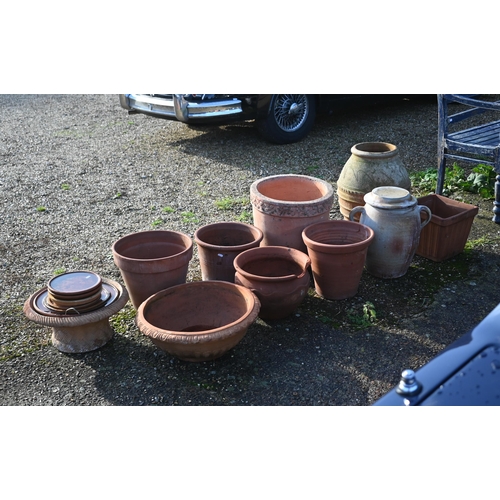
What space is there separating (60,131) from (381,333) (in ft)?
19.9

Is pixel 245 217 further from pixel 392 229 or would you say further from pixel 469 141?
pixel 469 141

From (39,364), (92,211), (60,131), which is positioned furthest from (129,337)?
(60,131)

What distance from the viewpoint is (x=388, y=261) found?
436 cm

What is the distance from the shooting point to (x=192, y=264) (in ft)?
15.7

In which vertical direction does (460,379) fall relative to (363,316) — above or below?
above

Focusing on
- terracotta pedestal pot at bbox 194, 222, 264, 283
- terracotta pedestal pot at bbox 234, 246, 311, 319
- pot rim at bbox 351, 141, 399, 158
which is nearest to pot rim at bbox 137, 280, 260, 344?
terracotta pedestal pot at bbox 234, 246, 311, 319

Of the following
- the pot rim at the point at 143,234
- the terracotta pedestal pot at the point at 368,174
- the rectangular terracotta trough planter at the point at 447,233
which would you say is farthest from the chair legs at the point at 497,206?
the pot rim at the point at 143,234

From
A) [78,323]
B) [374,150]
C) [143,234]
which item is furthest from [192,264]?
[374,150]

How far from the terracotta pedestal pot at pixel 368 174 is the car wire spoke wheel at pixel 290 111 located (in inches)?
93.7

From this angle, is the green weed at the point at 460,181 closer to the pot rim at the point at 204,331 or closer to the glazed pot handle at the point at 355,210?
the glazed pot handle at the point at 355,210

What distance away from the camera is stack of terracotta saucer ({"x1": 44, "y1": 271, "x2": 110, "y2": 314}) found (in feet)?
11.7

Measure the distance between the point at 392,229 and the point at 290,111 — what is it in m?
3.43

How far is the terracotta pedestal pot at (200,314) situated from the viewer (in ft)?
11.0

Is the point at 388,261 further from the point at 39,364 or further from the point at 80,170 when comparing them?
the point at 80,170
